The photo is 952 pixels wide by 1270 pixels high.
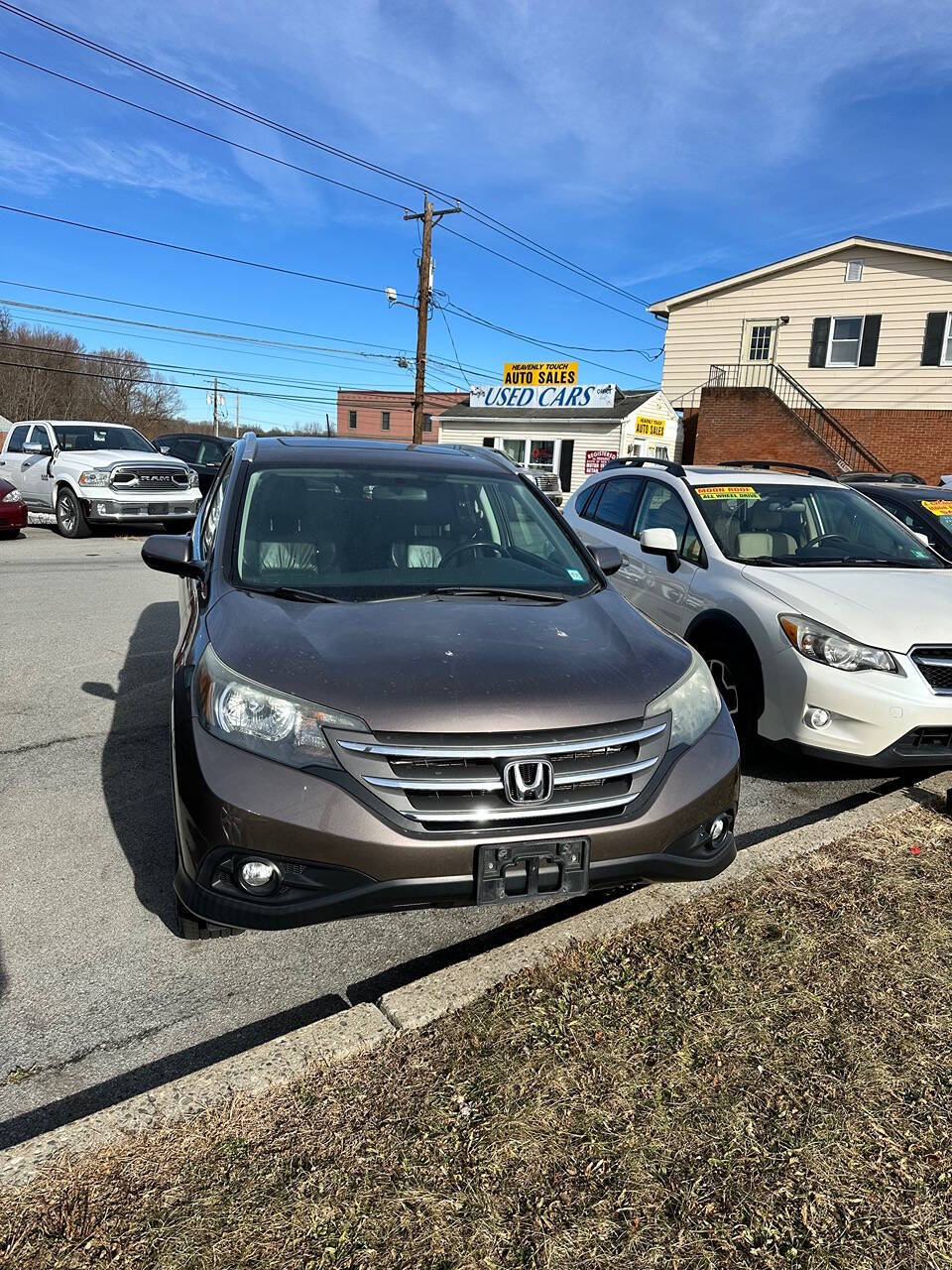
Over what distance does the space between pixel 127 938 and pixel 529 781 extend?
1.62 meters

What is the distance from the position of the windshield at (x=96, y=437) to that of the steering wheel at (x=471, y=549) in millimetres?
13313

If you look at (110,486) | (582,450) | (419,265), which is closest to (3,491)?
(110,486)

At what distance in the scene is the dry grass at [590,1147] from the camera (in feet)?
5.52

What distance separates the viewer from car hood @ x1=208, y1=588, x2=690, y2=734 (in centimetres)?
229

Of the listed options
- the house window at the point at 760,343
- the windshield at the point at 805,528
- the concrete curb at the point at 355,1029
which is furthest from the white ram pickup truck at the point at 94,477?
the house window at the point at 760,343

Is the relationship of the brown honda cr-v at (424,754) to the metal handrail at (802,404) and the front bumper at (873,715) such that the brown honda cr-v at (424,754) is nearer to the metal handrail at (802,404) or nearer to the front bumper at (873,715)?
the front bumper at (873,715)

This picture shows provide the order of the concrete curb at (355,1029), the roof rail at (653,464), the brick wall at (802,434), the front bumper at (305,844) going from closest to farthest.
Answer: the concrete curb at (355,1029) → the front bumper at (305,844) → the roof rail at (653,464) → the brick wall at (802,434)

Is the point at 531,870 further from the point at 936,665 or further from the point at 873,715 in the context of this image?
the point at 936,665

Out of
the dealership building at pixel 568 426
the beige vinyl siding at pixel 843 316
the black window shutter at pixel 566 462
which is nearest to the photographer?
the beige vinyl siding at pixel 843 316

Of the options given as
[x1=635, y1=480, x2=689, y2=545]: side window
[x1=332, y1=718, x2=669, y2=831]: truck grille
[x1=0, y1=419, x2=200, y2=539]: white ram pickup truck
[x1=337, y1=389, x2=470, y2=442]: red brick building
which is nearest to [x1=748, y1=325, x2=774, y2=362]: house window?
[x1=0, y1=419, x2=200, y2=539]: white ram pickup truck

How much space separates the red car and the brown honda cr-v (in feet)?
41.0

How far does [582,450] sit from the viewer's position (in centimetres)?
3017

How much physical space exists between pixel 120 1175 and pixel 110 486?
45.4 feet

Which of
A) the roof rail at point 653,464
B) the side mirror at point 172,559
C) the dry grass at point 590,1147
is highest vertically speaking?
the roof rail at point 653,464
